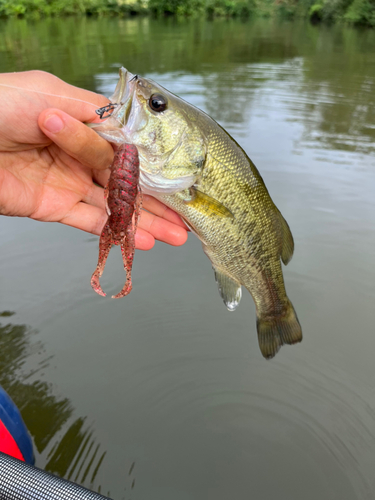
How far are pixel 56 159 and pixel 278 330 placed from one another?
1.74 metres

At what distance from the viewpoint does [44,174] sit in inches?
88.7

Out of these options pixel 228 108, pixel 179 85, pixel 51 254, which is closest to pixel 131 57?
pixel 179 85

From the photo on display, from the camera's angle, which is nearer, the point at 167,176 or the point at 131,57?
the point at 167,176

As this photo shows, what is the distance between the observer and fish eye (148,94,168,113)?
1.74 m

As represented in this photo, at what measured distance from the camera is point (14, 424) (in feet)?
6.95

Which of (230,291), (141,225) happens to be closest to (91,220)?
(141,225)

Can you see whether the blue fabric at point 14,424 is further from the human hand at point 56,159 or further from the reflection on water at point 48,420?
the human hand at point 56,159

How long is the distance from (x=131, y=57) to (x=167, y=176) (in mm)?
13216

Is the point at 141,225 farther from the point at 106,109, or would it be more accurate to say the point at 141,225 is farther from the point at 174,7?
the point at 174,7

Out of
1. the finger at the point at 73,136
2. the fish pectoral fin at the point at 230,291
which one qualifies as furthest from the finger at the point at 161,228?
the finger at the point at 73,136

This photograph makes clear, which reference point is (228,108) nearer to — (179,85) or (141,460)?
(179,85)

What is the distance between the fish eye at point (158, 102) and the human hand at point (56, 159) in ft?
1.01

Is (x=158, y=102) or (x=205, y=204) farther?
(x=205, y=204)

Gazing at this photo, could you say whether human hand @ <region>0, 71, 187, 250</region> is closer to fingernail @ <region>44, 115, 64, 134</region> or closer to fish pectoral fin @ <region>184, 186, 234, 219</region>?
fingernail @ <region>44, 115, 64, 134</region>
